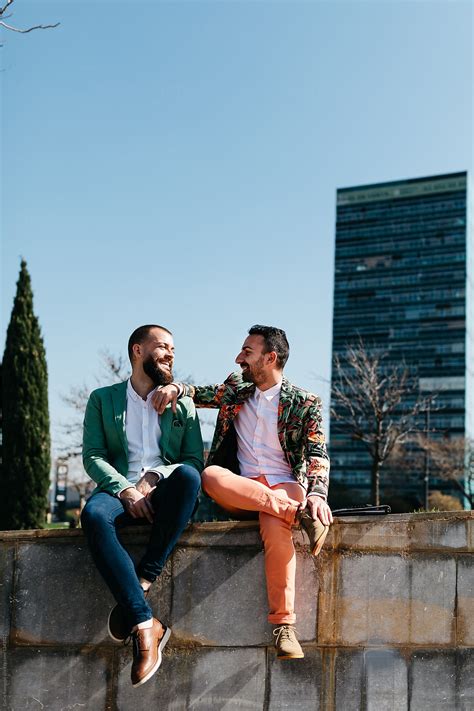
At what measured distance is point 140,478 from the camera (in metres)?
4.38

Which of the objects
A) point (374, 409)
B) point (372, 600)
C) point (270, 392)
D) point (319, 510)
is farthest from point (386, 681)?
point (374, 409)

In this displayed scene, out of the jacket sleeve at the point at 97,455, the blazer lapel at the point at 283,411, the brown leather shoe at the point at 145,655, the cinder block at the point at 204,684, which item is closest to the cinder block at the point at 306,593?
the cinder block at the point at 204,684

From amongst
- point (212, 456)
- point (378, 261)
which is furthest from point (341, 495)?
point (378, 261)

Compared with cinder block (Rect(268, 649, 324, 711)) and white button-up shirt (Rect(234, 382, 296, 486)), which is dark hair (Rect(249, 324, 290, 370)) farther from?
cinder block (Rect(268, 649, 324, 711))

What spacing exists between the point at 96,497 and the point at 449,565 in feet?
6.24

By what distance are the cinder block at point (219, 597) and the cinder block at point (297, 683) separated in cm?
17

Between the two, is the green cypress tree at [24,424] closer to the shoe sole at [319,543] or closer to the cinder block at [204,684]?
the cinder block at [204,684]

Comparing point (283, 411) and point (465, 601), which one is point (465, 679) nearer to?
point (465, 601)

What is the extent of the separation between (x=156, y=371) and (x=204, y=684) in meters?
1.71

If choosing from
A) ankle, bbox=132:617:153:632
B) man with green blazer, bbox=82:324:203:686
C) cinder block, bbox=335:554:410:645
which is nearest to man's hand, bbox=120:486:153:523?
man with green blazer, bbox=82:324:203:686

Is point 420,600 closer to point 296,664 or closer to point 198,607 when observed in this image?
point 296,664

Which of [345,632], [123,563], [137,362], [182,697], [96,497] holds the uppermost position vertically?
[137,362]

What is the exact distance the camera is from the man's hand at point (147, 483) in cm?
424

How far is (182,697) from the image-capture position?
4.15 meters
